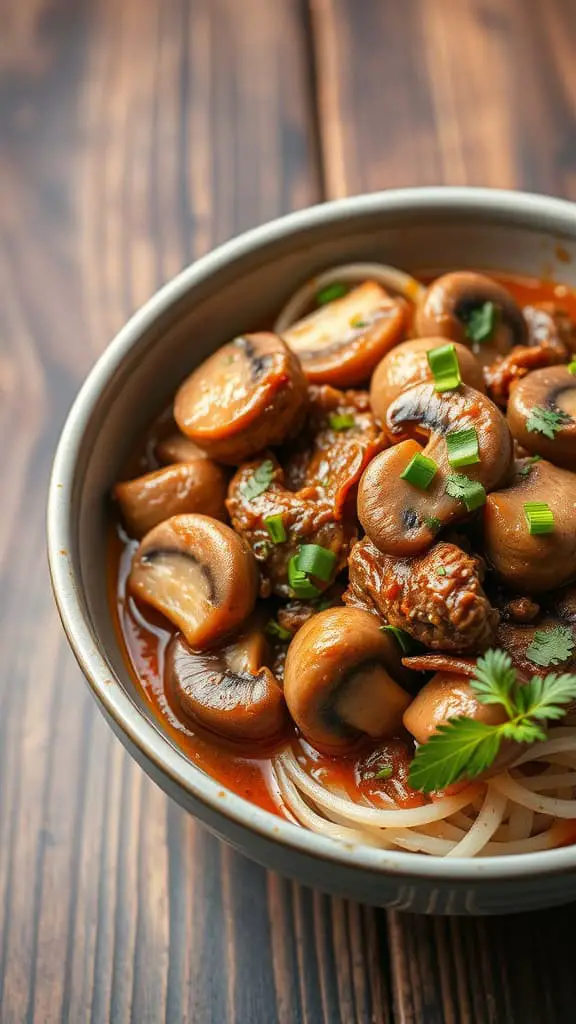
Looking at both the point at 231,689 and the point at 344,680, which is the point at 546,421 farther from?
the point at 231,689

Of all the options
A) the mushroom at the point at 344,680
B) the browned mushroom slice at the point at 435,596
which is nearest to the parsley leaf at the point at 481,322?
the browned mushroom slice at the point at 435,596

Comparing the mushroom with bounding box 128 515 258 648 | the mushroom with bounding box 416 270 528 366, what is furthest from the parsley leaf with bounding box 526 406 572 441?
the mushroom with bounding box 128 515 258 648

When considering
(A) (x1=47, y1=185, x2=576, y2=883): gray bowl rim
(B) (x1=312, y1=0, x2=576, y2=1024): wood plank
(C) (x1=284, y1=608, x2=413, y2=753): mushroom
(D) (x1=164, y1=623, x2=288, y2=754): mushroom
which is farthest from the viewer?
(B) (x1=312, y1=0, x2=576, y2=1024): wood plank

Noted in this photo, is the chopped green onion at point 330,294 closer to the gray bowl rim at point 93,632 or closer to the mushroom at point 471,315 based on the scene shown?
the gray bowl rim at point 93,632

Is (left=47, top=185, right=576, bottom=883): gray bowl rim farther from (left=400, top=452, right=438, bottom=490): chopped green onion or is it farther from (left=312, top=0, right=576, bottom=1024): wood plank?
(left=312, top=0, right=576, bottom=1024): wood plank

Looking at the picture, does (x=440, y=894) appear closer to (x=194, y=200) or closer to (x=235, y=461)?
(x=235, y=461)

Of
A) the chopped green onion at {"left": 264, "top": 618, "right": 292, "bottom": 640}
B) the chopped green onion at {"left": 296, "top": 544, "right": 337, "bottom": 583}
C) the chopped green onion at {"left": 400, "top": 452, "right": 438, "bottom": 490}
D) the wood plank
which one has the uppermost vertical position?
the wood plank
